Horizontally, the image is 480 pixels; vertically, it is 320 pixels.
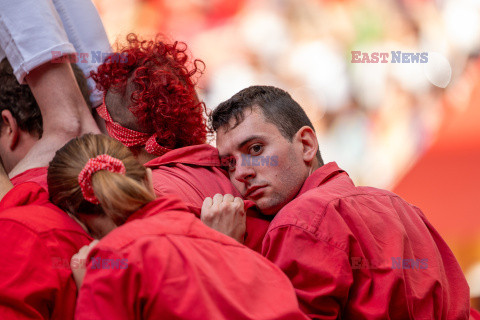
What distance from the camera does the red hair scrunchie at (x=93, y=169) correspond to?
1.27 meters

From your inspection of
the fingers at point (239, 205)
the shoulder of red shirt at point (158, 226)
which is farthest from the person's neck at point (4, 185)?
the fingers at point (239, 205)

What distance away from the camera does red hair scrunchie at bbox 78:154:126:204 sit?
1267 millimetres

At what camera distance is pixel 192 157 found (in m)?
1.88

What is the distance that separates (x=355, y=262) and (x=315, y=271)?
0.11 metres

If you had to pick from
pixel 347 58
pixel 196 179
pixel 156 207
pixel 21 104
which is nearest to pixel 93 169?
pixel 156 207

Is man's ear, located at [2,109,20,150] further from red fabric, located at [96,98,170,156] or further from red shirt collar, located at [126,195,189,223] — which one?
red shirt collar, located at [126,195,189,223]

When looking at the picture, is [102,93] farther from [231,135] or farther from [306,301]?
[306,301]

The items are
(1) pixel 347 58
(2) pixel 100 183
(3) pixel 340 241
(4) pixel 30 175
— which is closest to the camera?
(2) pixel 100 183

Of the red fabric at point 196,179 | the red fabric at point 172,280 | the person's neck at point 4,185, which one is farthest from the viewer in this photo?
the red fabric at point 196,179

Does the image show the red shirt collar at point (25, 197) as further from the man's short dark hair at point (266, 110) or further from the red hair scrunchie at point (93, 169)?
the man's short dark hair at point (266, 110)

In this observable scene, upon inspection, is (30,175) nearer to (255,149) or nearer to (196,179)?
(196,179)

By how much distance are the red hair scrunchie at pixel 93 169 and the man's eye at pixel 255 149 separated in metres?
0.59

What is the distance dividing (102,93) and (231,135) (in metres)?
0.53

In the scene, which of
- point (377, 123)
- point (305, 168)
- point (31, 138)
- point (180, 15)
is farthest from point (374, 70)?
point (31, 138)
